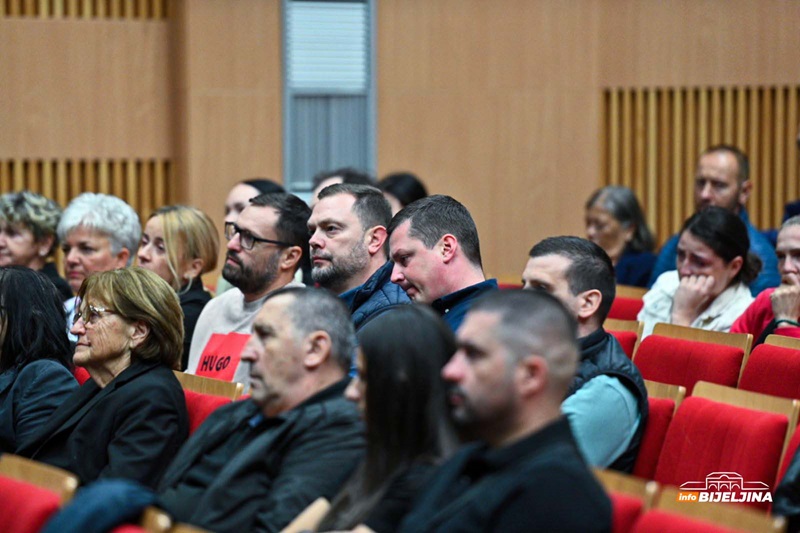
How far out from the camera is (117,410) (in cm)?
335

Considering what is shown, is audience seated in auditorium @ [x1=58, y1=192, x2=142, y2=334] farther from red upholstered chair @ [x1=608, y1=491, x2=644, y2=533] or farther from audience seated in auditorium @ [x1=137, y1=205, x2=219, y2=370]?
red upholstered chair @ [x1=608, y1=491, x2=644, y2=533]

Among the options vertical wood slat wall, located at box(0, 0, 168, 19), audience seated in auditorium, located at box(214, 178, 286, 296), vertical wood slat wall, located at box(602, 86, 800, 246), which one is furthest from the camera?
vertical wood slat wall, located at box(602, 86, 800, 246)

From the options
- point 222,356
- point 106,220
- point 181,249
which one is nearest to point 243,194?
point 106,220

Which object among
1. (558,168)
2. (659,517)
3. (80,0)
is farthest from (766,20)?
(659,517)

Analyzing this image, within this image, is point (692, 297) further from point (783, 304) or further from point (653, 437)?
point (653, 437)

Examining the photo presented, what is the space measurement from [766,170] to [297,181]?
11.6 feet

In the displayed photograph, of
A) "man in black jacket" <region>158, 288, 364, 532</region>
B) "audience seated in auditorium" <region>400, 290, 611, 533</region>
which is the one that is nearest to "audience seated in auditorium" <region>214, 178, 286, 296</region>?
"man in black jacket" <region>158, 288, 364, 532</region>

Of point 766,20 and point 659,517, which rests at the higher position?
point 766,20

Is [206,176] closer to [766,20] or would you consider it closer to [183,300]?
[183,300]

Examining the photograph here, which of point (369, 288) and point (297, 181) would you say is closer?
point (369, 288)

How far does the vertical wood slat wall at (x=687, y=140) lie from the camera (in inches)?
334

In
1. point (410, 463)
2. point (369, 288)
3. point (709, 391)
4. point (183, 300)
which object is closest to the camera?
point (410, 463)

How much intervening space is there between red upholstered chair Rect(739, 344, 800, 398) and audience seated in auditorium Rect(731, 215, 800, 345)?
46 cm

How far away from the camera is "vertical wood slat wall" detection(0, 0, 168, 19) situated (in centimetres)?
752
